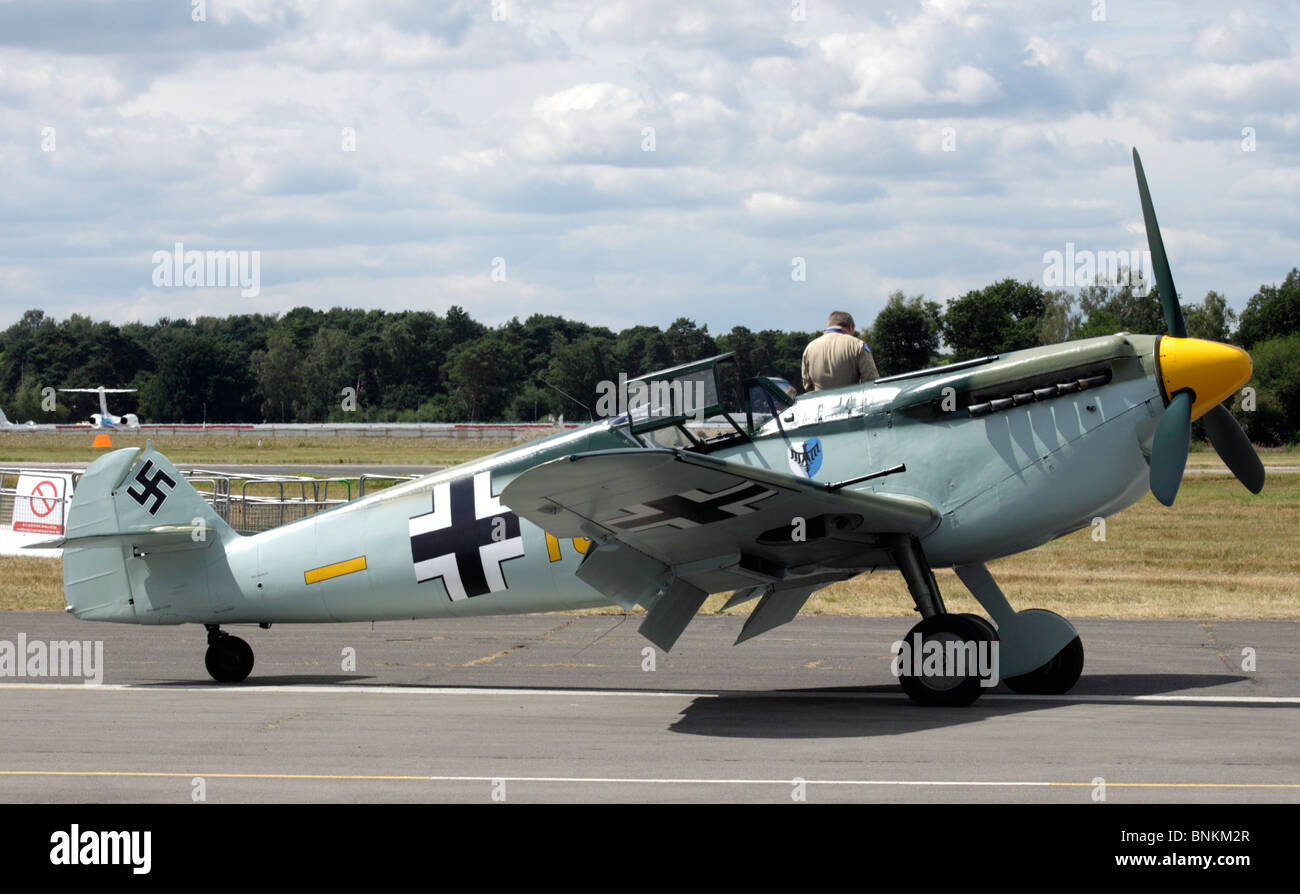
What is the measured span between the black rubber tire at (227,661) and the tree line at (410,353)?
15460 millimetres

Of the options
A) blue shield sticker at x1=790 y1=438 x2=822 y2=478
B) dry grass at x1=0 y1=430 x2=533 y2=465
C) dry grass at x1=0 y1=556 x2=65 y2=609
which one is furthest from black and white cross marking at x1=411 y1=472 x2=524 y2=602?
dry grass at x1=0 y1=430 x2=533 y2=465

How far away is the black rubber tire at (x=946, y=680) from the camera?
29.5ft

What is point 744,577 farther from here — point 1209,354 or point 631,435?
point 1209,354

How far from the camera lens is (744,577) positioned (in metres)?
9.52

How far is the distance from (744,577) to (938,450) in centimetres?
163

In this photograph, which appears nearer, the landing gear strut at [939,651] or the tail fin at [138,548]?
the landing gear strut at [939,651]

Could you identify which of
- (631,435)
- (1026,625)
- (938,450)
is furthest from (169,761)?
(1026,625)

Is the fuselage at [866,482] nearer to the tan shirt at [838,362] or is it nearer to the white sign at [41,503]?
the tan shirt at [838,362]

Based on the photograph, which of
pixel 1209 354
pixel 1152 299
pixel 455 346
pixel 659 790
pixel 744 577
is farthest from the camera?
pixel 455 346

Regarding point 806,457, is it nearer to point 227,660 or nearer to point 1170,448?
point 1170,448

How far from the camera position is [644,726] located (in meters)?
8.66

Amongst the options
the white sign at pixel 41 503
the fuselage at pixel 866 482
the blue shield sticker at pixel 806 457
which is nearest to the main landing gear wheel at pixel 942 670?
the fuselage at pixel 866 482

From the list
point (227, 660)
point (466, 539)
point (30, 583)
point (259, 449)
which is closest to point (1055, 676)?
point (466, 539)

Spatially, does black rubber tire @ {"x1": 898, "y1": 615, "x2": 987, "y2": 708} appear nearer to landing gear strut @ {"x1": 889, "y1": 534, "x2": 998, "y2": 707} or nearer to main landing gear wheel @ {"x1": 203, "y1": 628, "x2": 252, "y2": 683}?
landing gear strut @ {"x1": 889, "y1": 534, "x2": 998, "y2": 707}
